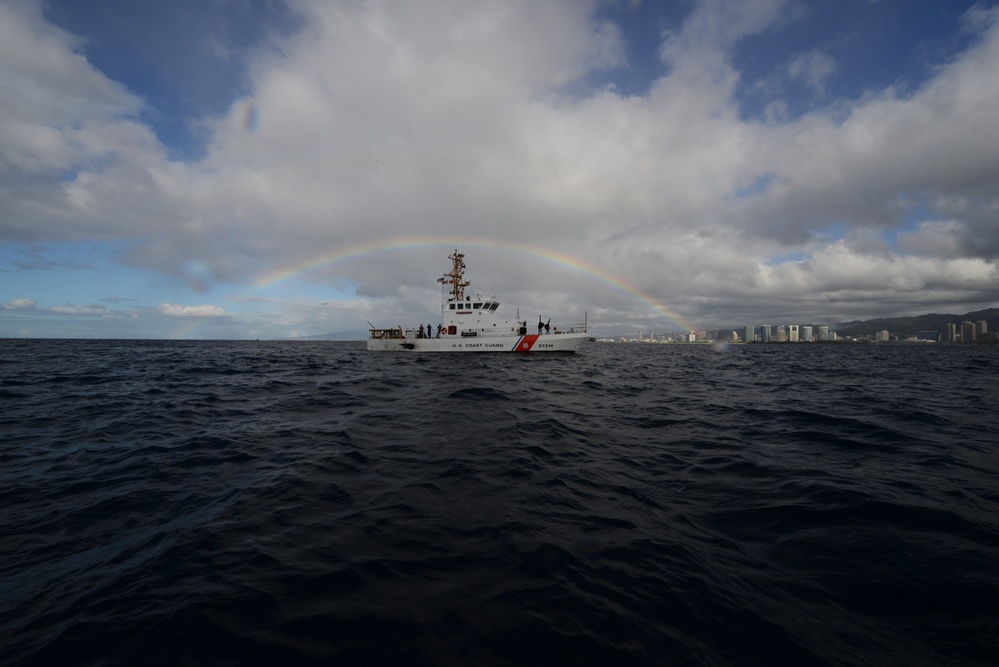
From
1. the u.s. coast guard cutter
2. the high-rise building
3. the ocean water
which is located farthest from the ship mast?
the high-rise building

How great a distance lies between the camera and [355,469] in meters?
6.41

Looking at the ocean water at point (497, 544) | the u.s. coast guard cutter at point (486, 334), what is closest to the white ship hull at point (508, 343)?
the u.s. coast guard cutter at point (486, 334)

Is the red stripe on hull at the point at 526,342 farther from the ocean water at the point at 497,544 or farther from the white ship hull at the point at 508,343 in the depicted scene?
the ocean water at the point at 497,544

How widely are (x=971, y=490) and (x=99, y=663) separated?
9.76m

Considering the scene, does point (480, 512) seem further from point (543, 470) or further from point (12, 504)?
point (12, 504)

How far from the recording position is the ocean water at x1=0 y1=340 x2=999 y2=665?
2779mm

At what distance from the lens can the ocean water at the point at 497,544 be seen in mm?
2779

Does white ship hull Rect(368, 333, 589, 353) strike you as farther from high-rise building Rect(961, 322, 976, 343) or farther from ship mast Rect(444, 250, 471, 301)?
high-rise building Rect(961, 322, 976, 343)

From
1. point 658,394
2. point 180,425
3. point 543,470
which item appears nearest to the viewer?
point 543,470

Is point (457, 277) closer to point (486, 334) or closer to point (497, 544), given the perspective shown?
point (486, 334)

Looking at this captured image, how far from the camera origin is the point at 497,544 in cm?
409

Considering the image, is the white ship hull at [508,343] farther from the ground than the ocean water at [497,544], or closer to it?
farther from the ground

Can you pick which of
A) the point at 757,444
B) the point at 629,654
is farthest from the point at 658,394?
the point at 629,654

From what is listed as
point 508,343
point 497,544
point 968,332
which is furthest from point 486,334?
point 968,332
